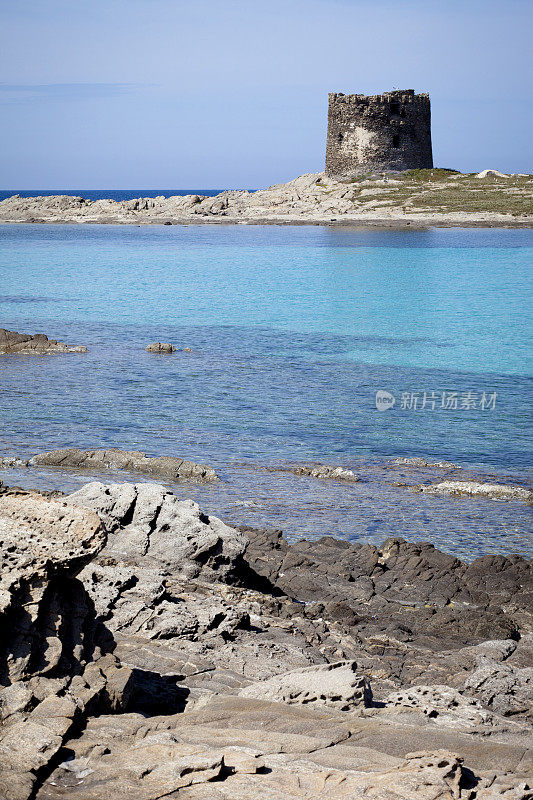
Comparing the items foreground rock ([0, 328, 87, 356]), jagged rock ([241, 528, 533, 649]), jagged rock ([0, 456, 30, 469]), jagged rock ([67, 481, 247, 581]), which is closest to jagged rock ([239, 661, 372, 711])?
jagged rock ([241, 528, 533, 649])

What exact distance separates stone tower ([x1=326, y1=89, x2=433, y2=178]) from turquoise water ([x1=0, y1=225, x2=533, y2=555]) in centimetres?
2552

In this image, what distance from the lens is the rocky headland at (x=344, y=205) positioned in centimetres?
5569

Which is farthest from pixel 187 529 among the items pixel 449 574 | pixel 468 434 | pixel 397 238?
pixel 397 238

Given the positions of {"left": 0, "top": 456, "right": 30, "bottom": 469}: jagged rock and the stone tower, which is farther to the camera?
the stone tower

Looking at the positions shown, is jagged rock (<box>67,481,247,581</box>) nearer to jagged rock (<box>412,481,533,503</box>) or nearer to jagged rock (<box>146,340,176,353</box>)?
jagged rock (<box>412,481,533,503</box>)

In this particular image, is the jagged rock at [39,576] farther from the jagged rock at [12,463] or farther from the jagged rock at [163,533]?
the jagged rock at [12,463]

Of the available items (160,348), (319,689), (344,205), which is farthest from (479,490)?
(344,205)

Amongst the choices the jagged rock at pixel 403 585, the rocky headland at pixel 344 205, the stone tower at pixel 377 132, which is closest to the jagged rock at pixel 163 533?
the jagged rock at pixel 403 585

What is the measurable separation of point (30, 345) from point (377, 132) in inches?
1921

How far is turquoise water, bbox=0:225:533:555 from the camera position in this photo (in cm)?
1038

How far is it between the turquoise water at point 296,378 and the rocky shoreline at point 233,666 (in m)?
2.09

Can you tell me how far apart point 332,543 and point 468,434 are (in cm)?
560

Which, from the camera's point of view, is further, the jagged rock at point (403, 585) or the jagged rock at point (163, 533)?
the jagged rock at point (163, 533)

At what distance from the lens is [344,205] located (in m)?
60.0
